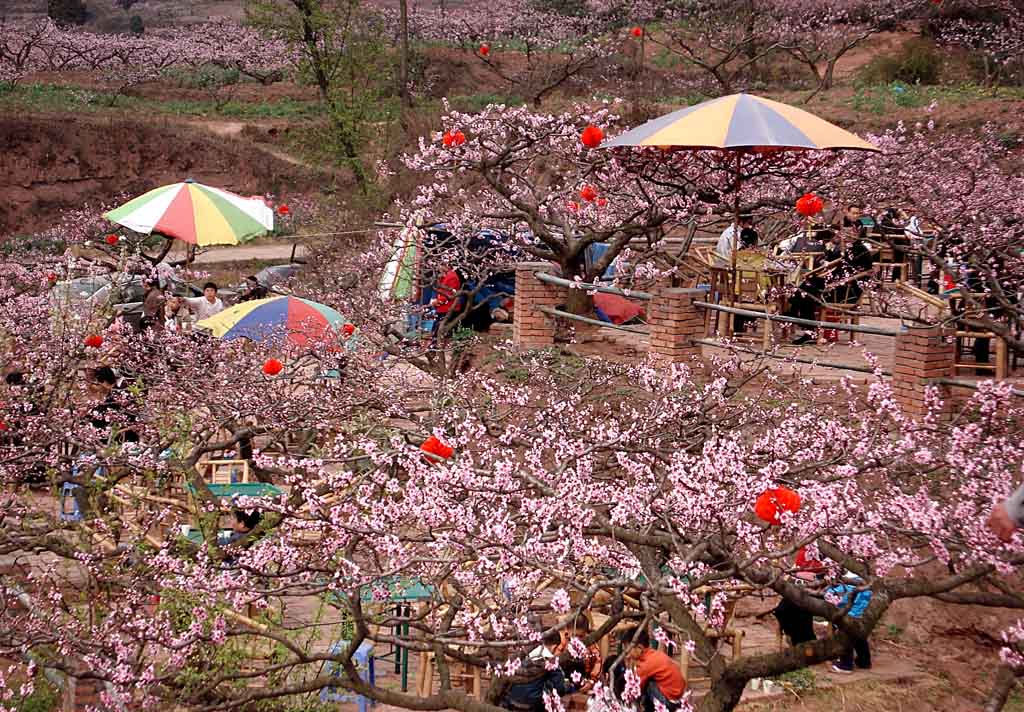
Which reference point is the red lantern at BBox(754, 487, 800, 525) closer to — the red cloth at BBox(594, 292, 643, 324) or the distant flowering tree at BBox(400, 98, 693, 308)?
the distant flowering tree at BBox(400, 98, 693, 308)

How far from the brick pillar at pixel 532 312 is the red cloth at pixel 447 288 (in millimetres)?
1041

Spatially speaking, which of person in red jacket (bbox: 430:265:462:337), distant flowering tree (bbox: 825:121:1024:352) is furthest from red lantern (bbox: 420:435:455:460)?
person in red jacket (bbox: 430:265:462:337)

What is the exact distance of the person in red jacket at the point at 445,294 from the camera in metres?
12.6

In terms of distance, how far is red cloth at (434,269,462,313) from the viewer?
1282 cm

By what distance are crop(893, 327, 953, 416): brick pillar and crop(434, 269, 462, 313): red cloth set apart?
18.0ft

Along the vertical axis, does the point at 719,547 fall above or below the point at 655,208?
below

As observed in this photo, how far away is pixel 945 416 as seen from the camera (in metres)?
8.81

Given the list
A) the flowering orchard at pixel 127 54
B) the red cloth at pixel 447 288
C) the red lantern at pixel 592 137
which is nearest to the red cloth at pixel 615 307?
the red cloth at pixel 447 288

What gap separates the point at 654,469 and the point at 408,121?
21788 mm

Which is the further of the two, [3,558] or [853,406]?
[3,558]

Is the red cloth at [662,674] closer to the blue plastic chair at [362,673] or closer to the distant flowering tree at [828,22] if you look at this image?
the blue plastic chair at [362,673]

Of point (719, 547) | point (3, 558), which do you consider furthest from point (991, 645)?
point (3, 558)

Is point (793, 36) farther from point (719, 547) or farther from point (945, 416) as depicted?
point (719, 547)

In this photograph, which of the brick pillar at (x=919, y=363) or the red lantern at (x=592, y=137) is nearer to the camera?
the brick pillar at (x=919, y=363)
